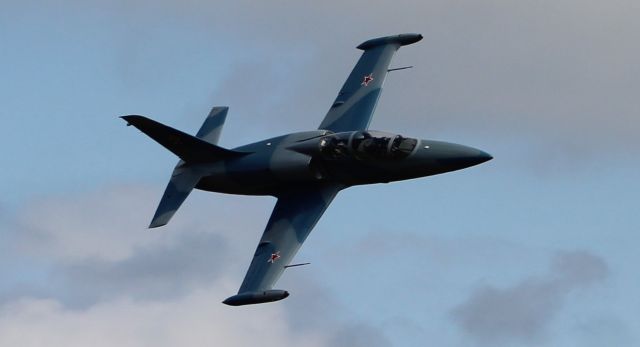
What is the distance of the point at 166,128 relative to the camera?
192ft

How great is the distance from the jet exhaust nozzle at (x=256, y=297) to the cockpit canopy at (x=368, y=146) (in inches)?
210

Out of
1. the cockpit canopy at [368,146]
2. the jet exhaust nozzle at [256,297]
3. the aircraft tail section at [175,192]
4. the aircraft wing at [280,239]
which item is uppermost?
the cockpit canopy at [368,146]

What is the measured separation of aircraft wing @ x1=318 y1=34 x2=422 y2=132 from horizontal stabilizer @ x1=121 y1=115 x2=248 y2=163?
398cm

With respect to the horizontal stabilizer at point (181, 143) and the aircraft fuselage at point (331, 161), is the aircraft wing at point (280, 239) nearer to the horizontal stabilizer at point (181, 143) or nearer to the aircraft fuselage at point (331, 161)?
the aircraft fuselage at point (331, 161)

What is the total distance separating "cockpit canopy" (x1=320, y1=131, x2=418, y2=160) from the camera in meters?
55.6

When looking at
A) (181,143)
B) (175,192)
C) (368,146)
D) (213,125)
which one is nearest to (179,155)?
(181,143)

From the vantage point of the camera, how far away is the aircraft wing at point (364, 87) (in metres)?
60.0

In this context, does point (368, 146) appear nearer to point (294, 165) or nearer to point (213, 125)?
point (294, 165)

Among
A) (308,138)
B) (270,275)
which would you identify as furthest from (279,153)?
(270,275)

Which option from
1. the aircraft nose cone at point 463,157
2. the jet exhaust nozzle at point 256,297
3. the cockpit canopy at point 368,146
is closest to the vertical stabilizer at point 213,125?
the cockpit canopy at point 368,146

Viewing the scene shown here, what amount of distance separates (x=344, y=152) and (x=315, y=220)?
2517 millimetres

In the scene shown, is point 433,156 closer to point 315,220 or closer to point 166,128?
point 315,220

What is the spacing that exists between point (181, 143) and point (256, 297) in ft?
24.4

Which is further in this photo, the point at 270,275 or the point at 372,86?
the point at 372,86
